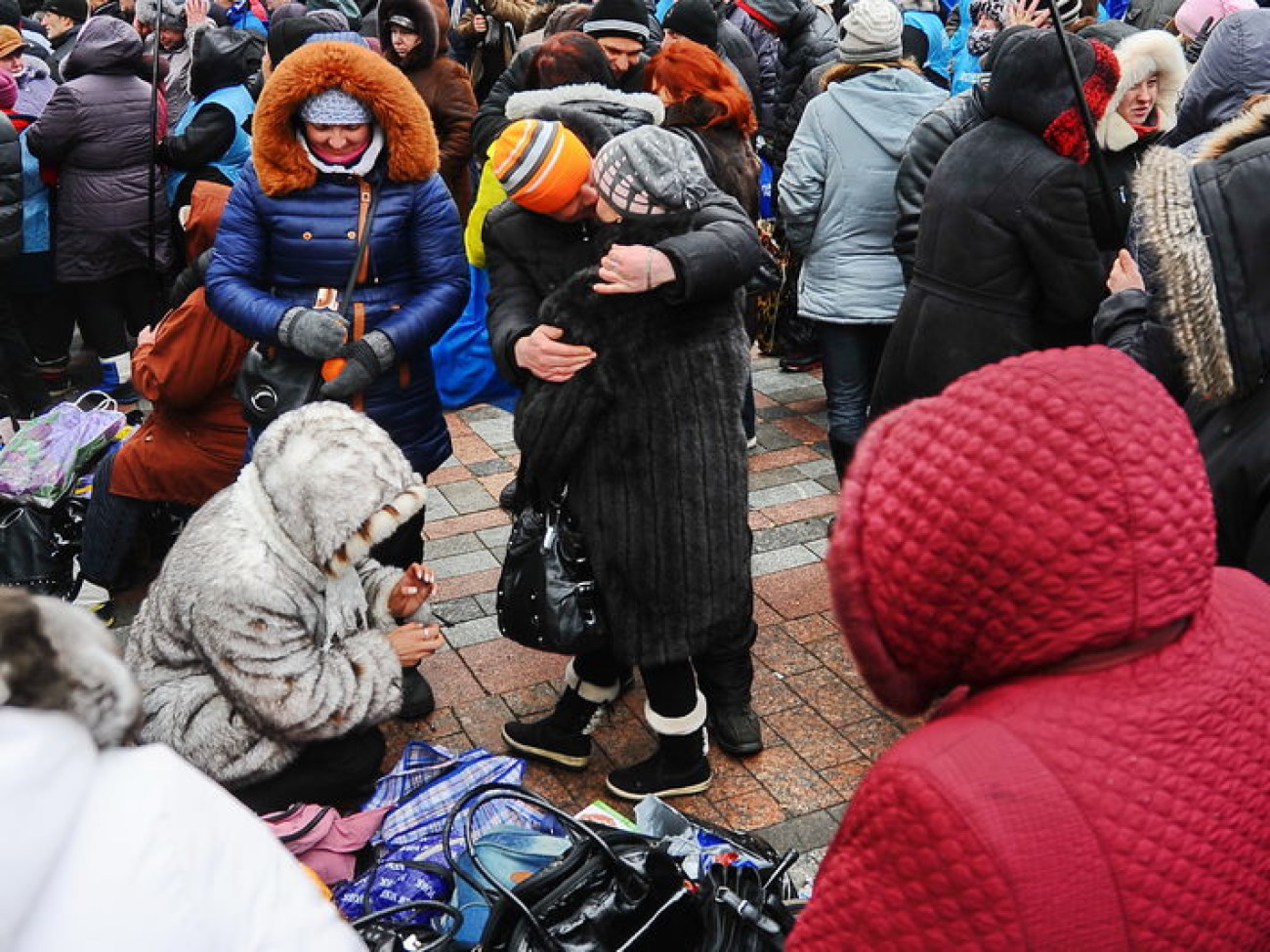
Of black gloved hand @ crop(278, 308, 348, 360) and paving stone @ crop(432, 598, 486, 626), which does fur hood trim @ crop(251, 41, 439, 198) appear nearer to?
black gloved hand @ crop(278, 308, 348, 360)

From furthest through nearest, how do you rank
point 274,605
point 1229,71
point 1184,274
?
1. point 1229,71
2. point 274,605
3. point 1184,274

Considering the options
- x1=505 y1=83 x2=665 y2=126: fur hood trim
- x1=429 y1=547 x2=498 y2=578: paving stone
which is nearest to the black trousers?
x1=429 y1=547 x2=498 y2=578: paving stone

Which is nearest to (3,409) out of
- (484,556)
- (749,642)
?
(484,556)

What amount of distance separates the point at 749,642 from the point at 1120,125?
209cm

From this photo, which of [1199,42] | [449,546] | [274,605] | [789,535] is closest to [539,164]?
[274,605]

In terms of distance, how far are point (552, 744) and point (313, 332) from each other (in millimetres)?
1470

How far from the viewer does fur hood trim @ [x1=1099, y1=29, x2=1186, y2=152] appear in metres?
4.10

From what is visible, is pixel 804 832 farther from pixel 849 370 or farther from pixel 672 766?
pixel 849 370

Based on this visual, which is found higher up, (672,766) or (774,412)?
(672,766)

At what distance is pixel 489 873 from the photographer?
2584 mm

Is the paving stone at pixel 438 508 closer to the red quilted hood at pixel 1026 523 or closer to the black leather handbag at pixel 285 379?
the black leather handbag at pixel 285 379

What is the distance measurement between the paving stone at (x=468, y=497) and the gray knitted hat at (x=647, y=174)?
8.77ft

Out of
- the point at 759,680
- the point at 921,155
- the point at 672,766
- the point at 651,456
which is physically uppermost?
the point at 921,155

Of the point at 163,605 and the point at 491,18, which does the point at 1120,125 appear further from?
the point at 491,18
